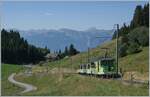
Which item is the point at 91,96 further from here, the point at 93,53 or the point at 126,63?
the point at 93,53

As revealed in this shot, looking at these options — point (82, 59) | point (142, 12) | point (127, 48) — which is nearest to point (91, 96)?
point (127, 48)

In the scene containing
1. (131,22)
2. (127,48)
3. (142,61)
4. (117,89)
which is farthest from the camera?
(131,22)

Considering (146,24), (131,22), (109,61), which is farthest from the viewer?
(131,22)

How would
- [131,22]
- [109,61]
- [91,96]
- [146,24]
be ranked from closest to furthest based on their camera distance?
1. [91,96]
2. [109,61]
3. [146,24]
4. [131,22]

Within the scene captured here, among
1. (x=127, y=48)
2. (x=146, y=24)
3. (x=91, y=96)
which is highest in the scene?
(x=146, y=24)

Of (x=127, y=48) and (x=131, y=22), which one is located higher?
(x=131, y=22)

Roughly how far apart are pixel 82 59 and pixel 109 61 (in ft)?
319

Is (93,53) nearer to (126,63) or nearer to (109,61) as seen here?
(126,63)

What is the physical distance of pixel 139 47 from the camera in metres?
118

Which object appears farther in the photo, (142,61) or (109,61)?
(142,61)

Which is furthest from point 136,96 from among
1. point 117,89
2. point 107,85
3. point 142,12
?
point 142,12

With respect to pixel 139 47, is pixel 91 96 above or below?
below

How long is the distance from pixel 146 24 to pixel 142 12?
9.55 metres

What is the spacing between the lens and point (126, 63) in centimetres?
9994
